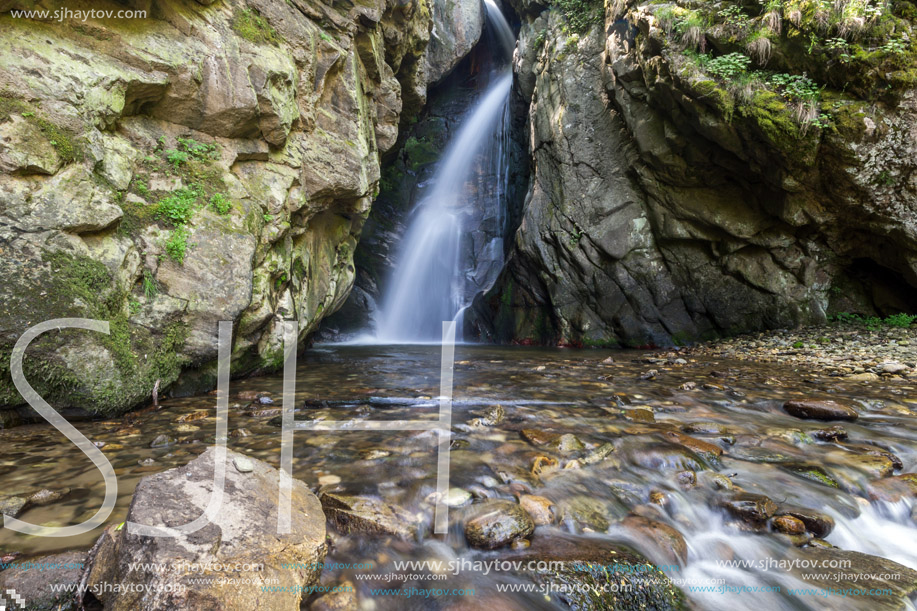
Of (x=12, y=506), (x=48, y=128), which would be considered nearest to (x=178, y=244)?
(x=48, y=128)

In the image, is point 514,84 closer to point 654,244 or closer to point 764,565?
point 654,244

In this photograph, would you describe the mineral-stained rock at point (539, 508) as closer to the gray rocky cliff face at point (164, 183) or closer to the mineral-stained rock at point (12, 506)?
the mineral-stained rock at point (12, 506)

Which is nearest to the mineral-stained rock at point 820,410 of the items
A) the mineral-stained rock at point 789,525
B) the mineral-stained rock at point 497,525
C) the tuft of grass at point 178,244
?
the mineral-stained rock at point 789,525

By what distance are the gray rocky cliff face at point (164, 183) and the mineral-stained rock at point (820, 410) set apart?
6.10m

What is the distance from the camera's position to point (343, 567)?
1740mm

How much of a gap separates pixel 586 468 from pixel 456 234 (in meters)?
16.3

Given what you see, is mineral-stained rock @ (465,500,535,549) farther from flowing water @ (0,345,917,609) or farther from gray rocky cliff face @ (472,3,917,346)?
gray rocky cliff face @ (472,3,917,346)

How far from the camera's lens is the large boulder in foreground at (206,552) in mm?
1258

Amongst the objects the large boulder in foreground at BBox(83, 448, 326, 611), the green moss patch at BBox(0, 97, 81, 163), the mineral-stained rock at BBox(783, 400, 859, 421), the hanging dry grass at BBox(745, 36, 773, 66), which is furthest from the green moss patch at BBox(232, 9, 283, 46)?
the hanging dry grass at BBox(745, 36, 773, 66)

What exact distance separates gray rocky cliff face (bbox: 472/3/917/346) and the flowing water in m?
5.09

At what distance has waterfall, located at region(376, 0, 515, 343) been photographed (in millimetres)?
17188

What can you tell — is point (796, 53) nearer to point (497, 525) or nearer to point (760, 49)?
point (760, 49)

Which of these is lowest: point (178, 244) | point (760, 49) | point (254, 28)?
point (178, 244)

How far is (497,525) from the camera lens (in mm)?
2016
